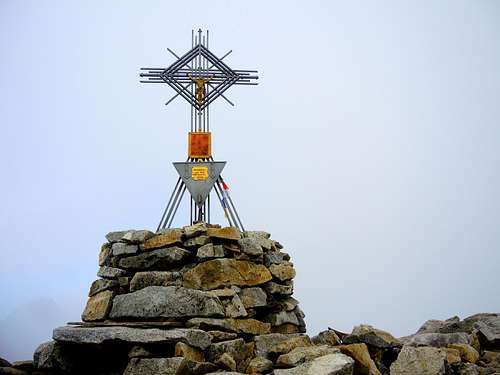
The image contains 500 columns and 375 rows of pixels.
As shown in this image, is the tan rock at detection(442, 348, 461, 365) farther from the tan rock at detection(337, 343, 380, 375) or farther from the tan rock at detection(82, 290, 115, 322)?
the tan rock at detection(82, 290, 115, 322)

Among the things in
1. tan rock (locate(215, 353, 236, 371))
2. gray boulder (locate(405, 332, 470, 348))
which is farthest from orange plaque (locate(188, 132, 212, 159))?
gray boulder (locate(405, 332, 470, 348))

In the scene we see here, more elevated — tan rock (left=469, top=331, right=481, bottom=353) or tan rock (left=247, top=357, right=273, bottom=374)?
tan rock (left=469, top=331, right=481, bottom=353)

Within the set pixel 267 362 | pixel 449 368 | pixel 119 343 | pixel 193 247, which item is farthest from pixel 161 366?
pixel 449 368

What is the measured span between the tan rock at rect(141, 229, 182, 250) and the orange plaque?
7.65 feet

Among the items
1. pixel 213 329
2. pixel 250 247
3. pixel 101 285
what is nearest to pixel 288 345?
pixel 213 329

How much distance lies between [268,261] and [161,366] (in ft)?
15.1

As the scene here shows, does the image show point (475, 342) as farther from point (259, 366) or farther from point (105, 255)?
point (105, 255)

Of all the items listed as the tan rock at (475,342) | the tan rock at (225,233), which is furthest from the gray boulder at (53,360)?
the tan rock at (475,342)

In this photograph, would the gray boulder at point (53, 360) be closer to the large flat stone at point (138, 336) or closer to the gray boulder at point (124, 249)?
the large flat stone at point (138, 336)

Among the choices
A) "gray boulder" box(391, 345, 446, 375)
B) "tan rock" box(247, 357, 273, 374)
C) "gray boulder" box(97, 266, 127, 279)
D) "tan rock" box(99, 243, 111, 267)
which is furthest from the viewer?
"tan rock" box(99, 243, 111, 267)

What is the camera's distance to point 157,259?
15219 mm

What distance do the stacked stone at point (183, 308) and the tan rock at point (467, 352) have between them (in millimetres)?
3675

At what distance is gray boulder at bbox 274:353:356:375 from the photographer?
1163 cm

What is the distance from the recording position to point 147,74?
17.5 meters
